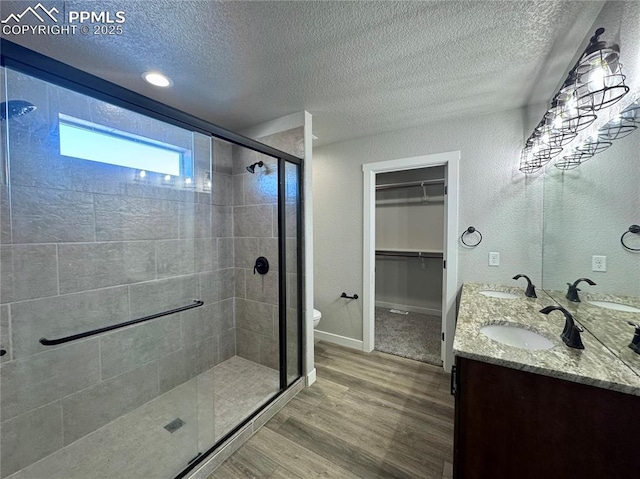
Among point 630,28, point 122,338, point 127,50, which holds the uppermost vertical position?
point 127,50

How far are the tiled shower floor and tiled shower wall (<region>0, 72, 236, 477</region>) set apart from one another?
0.09 m

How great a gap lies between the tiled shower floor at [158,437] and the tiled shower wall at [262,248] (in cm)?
45

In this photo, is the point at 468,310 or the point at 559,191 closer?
the point at 468,310

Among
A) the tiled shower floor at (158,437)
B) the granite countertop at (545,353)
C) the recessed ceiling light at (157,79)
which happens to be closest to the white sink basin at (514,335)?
the granite countertop at (545,353)

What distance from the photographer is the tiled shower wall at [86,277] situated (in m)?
1.38

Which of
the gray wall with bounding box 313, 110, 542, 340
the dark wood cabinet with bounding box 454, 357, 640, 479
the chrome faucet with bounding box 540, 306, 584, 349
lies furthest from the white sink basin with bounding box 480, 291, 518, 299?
the dark wood cabinet with bounding box 454, 357, 640, 479

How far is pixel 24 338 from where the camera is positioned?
4.58 feet

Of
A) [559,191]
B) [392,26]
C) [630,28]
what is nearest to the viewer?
[630,28]

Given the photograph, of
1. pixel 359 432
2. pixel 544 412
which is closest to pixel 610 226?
pixel 544 412

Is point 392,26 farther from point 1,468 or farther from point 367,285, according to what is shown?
point 1,468

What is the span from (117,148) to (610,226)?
2.97 meters

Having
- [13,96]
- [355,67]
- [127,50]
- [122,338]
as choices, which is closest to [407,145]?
[355,67]

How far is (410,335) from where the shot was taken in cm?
329

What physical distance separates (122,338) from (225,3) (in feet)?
7.19
